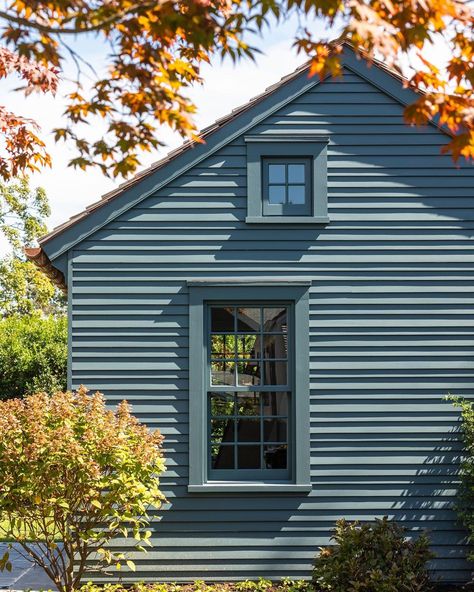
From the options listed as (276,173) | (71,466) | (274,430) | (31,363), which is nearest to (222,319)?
(274,430)

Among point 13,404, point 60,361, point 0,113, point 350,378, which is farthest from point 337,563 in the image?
point 60,361

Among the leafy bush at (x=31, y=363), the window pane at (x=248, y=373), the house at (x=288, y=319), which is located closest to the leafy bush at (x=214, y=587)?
the house at (x=288, y=319)

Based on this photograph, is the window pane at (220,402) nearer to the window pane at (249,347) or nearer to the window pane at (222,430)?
the window pane at (222,430)

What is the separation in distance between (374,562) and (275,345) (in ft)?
8.12

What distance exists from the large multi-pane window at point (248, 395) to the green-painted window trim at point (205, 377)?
11cm

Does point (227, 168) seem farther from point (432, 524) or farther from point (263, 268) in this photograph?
point (432, 524)

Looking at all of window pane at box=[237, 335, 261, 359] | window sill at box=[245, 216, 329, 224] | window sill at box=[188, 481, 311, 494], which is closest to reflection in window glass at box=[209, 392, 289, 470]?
window sill at box=[188, 481, 311, 494]

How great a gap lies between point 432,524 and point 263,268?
3153 mm

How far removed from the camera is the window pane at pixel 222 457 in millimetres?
8969

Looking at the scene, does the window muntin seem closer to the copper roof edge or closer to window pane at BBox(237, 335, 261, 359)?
window pane at BBox(237, 335, 261, 359)

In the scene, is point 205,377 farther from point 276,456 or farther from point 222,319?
point 276,456

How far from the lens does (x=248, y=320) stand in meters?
9.02

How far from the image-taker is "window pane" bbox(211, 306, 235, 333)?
903 centimetres

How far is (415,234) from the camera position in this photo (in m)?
9.08
